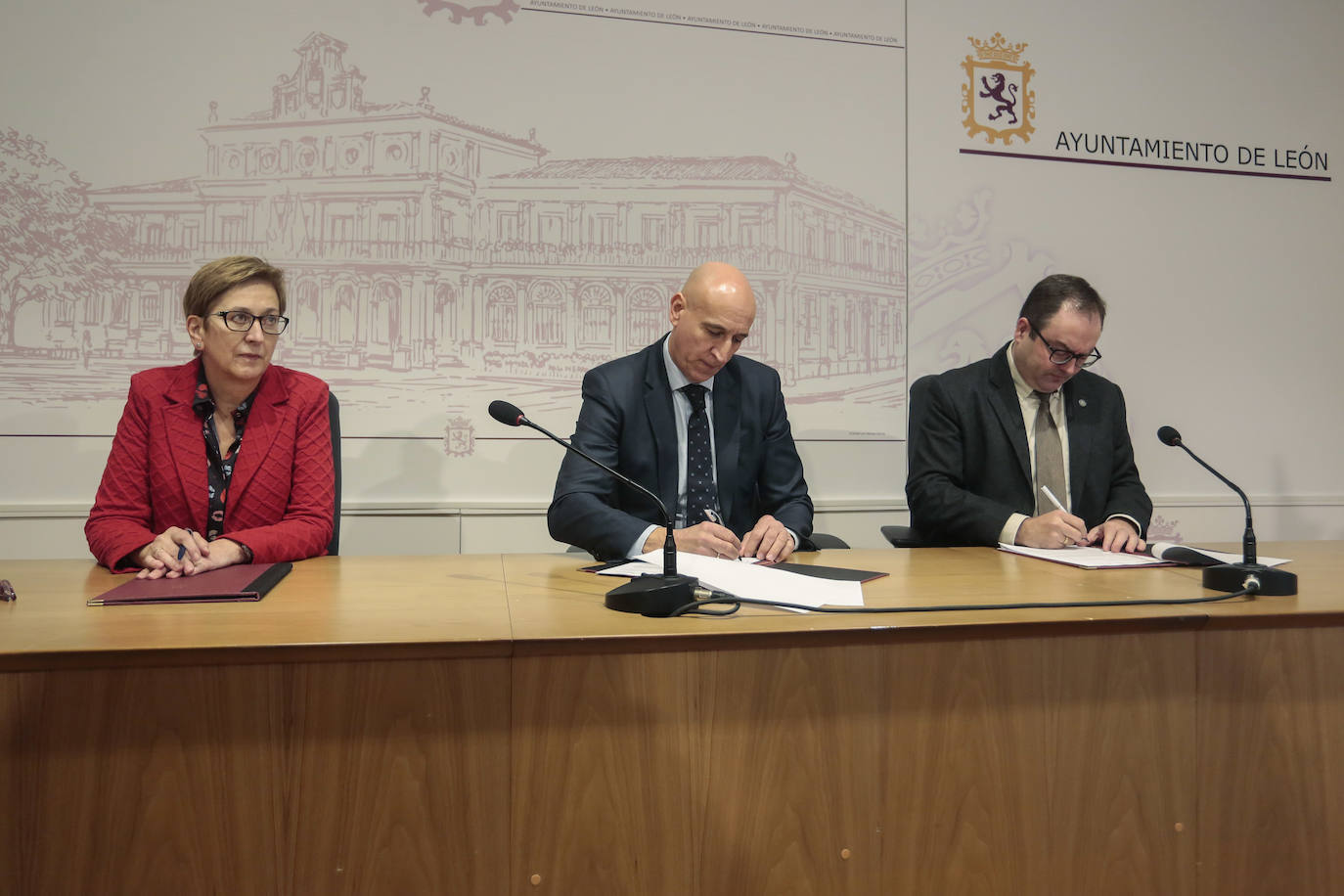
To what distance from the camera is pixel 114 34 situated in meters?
2.93

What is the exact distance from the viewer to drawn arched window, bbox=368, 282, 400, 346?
3.09m

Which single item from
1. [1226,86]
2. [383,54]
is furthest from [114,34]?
[1226,86]

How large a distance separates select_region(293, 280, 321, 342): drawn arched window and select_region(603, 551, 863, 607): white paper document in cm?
169

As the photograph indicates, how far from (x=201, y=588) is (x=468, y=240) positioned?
72.8 inches

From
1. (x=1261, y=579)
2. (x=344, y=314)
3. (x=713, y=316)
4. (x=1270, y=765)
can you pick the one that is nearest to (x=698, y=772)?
(x=1270, y=765)

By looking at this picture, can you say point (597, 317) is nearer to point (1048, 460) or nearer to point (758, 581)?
point (1048, 460)

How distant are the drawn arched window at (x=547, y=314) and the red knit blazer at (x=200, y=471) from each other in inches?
43.3

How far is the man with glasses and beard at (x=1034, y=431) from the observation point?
2.52 m

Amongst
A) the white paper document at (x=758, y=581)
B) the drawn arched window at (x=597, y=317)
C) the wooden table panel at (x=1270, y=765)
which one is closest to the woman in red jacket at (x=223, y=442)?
the white paper document at (x=758, y=581)

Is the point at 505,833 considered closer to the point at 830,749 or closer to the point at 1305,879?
the point at 830,749

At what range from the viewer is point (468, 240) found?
3.14 meters

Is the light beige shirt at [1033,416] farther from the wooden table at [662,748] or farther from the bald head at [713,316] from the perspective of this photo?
the wooden table at [662,748]

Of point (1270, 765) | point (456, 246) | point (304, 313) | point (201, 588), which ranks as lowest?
point (1270, 765)

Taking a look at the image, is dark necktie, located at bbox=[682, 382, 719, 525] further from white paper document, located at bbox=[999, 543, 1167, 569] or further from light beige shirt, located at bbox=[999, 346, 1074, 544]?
light beige shirt, located at bbox=[999, 346, 1074, 544]
